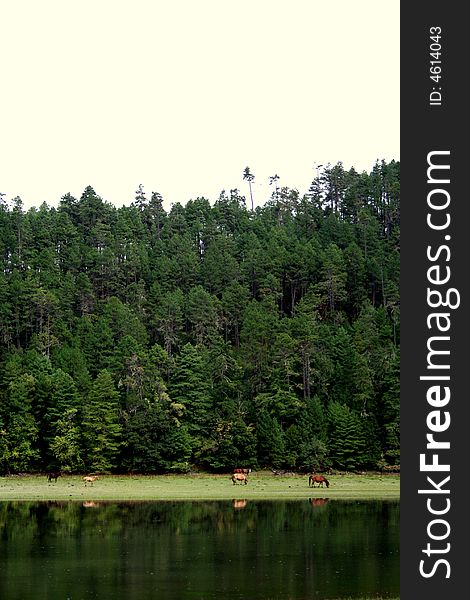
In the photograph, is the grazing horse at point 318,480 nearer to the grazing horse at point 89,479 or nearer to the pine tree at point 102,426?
the grazing horse at point 89,479

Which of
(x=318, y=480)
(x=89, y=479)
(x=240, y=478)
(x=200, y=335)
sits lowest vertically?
(x=89, y=479)

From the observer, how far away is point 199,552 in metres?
43.9

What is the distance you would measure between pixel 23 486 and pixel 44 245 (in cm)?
8436

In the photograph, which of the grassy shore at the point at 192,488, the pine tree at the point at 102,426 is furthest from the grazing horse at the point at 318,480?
the pine tree at the point at 102,426

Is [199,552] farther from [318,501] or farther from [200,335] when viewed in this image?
[200,335]

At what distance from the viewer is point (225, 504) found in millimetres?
71562

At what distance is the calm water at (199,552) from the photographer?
3416 cm

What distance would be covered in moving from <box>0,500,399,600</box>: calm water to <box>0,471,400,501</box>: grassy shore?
9.49 meters

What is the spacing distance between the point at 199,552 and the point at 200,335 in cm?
8846

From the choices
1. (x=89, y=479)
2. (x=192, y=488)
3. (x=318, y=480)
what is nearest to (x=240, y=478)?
(x=192, y=488)

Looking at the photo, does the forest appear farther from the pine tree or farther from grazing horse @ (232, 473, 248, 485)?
grazing horse @ (232, 473, 248, 485)

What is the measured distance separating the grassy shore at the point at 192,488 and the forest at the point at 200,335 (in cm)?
387

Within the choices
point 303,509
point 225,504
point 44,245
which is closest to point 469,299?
point 303,509

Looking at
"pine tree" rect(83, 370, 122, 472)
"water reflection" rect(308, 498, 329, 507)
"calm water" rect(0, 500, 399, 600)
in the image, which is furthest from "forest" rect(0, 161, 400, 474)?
"calm water" rect(0, 500, 399, 600)
